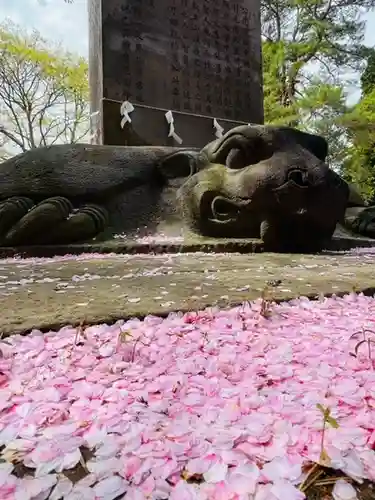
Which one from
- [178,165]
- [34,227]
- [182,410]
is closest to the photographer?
[182,410]

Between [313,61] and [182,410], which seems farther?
[313,61]

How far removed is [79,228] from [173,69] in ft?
11.4

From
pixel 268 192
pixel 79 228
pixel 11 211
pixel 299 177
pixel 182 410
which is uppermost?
pixel 299 177

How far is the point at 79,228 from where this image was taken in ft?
10.6

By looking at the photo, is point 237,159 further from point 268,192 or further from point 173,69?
point 173,69

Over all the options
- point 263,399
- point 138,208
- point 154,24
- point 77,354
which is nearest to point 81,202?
point 138,208

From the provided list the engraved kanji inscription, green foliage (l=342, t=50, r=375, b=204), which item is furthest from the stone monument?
green foliage (l=342, t=50, r=375, b=204)

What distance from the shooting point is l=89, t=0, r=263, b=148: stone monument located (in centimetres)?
534

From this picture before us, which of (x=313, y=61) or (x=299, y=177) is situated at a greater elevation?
(x=313, y=61)

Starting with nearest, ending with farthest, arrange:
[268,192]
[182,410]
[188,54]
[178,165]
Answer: [182,410]
[268,192]
[178,165]
[188,54]

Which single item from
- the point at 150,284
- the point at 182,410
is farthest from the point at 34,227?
the point at 182,410

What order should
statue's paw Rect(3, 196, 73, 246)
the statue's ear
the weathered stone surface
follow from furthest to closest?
the statue's ear < statue's paw Rect(3, 196, 73, 246) < the weathered stone surface

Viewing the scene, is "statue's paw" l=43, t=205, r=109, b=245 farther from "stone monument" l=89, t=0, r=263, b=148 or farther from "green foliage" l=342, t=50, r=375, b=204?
"green foliage" l=342, t=50, r=375, b=204

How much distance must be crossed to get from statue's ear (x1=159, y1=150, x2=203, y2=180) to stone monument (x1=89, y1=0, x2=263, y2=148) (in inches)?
67.7
